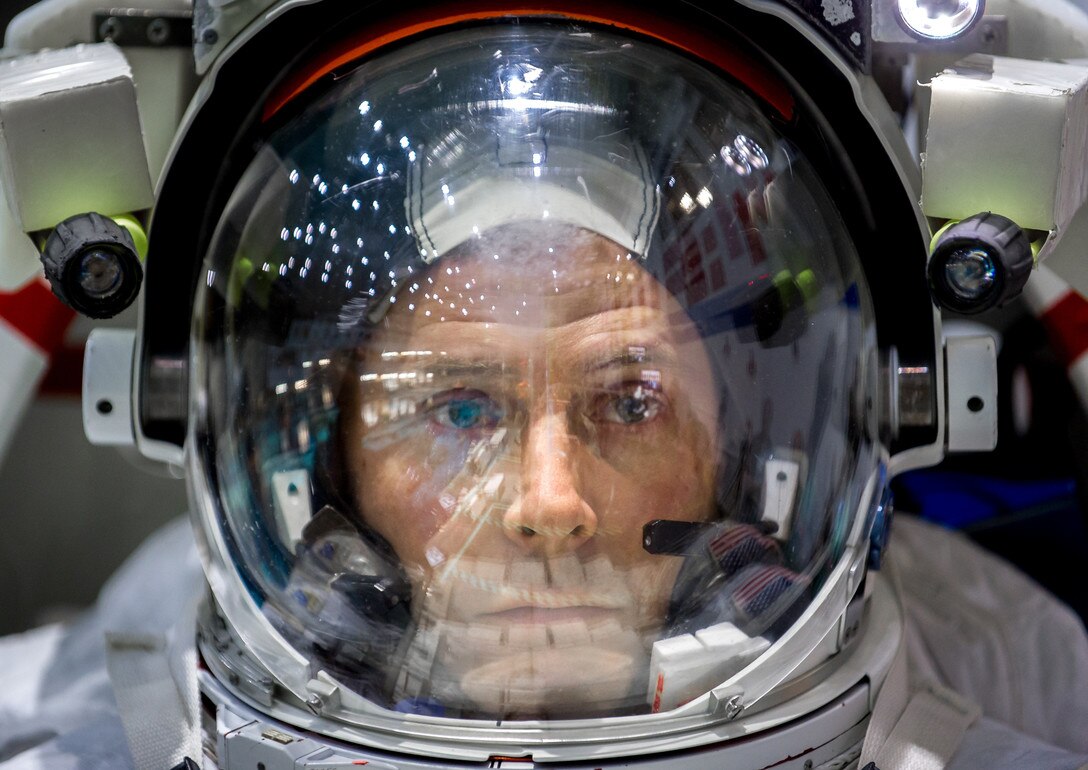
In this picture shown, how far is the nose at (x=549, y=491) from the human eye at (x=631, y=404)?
4 cm

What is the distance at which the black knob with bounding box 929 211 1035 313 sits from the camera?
104cm

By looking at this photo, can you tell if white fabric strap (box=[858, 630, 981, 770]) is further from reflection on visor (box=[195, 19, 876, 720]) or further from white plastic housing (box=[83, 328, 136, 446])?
white plastic housing (box=[83, 328, 136, 446])

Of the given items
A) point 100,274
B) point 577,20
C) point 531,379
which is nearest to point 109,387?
point 100,274

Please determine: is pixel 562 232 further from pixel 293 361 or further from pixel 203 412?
pixel 203 412

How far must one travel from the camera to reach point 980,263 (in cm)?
104

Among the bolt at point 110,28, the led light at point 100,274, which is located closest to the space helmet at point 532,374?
the led light at point 100,274

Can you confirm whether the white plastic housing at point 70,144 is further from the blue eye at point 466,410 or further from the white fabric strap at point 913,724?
the white fabric strap at point 913,724

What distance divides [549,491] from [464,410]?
102 millimetres

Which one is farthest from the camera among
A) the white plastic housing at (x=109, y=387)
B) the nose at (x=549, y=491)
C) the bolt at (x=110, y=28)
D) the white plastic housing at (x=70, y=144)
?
the bolt at (x=110, y=28)

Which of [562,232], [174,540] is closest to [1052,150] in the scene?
[562,232]

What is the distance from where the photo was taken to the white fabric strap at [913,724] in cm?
119

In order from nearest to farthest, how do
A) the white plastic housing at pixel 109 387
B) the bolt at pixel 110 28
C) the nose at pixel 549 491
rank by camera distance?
the nose at pixel 549 491 → the white plastic housing at pixel 109 387 → the bolt at pixel 110 28

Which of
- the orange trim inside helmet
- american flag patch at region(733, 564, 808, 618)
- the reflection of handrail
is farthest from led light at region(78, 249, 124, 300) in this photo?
american flag patch at region(733, 564, 808, 618)

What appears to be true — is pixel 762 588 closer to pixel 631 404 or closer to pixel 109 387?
pixel 631 404
